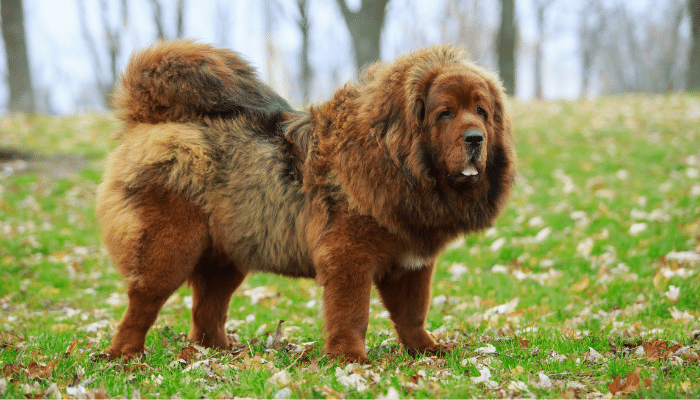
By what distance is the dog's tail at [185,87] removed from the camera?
3.94 metres

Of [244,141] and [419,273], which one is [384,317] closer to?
[419,273]

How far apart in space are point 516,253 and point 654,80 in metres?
55.7

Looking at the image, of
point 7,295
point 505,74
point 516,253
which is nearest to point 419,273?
point 516,253

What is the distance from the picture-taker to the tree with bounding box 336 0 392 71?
12664 millimetres

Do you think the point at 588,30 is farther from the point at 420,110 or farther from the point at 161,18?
the point at 420,110

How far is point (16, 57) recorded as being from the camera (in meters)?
16.0

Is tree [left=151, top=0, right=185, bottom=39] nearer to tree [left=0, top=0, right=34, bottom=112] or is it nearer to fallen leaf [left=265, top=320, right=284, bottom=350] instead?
tree [left=0, top=0, right=34, bottom=112]

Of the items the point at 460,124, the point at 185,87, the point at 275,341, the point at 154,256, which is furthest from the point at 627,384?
the point at 185,87

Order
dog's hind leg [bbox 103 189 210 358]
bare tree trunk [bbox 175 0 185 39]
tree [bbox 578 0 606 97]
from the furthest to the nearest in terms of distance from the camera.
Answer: tree [bbox 578 0 606 97] < bare tree trunk [bbox 175 0 185 39] < dog's hind leg [bbox 103 189 210 358]

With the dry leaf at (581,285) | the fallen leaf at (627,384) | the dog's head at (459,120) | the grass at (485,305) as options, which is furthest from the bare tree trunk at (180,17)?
the fallen leaf at (627,384)

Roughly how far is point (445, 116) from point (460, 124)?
0.14m

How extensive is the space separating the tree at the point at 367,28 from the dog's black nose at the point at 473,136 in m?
9.83

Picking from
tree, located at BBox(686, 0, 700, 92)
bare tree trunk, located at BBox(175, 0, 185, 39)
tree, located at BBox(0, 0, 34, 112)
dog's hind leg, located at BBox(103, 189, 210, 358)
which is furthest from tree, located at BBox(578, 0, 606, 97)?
dog's hind leg, located at BBox(103, 189, 210, 358)

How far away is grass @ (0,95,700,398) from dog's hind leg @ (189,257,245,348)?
23cm
